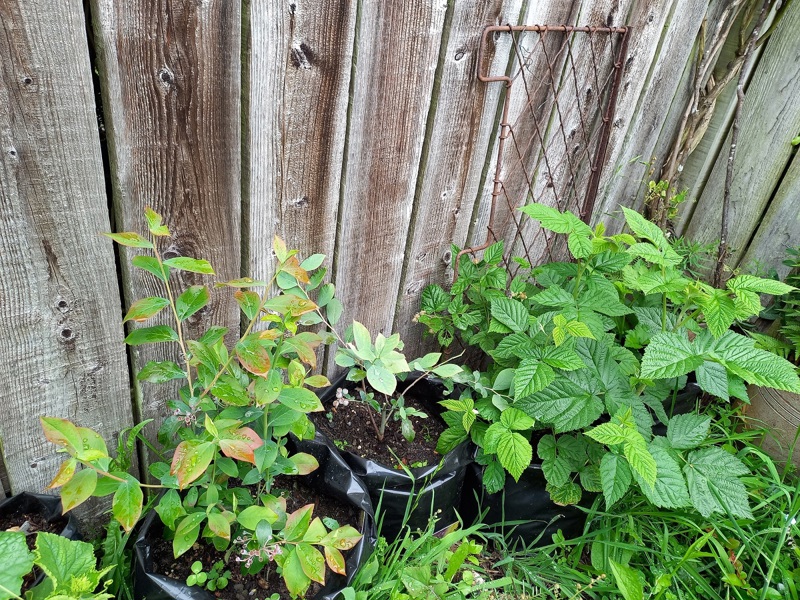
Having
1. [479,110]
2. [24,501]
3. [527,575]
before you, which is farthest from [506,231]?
[24,501]

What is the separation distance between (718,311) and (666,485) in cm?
50

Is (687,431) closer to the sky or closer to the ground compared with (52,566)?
closer to the ground

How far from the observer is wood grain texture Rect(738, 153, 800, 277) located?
232 cm

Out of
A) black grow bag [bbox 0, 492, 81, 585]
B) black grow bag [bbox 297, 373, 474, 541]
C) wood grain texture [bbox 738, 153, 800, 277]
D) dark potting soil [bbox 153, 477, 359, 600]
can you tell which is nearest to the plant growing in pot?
black grow bag [bbox 297, 373, 474, 541]

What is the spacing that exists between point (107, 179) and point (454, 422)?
1128 mm

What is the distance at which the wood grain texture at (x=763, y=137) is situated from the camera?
2.25 metres

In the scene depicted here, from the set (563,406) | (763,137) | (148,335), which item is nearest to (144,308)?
(148,335)

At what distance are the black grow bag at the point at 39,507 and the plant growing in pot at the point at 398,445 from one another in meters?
0.58

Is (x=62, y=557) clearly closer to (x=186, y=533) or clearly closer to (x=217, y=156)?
(x=186, y=533)

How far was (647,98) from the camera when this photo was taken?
223cm

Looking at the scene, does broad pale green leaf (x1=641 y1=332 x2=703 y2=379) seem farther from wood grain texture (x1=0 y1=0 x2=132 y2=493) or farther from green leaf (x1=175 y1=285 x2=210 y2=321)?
wood grain texture (x1=0 y1=0 x2=132 y2=493)

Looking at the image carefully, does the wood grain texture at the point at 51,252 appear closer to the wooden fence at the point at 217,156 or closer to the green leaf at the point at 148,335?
the wooden fence at the point at 217,156

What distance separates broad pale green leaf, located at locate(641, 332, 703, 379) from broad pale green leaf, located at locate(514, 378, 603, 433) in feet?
0.59

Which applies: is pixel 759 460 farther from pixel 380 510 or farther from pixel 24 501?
pixel 24 501
